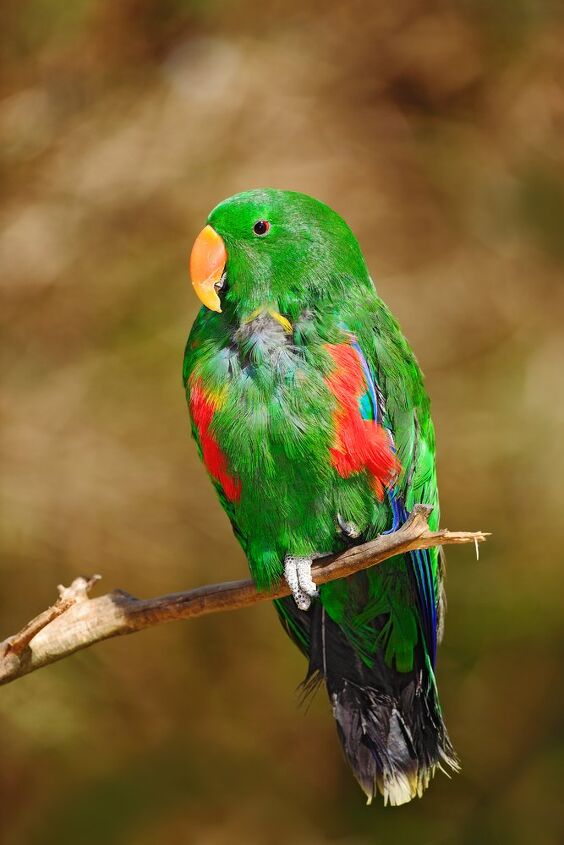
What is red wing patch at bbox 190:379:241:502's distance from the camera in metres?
2.50

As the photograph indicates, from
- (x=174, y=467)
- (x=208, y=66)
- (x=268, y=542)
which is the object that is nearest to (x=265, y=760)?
(x=174, y=467)

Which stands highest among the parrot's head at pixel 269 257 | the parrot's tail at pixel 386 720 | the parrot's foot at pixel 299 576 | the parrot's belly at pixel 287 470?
the parrot's head at pixel 269 257

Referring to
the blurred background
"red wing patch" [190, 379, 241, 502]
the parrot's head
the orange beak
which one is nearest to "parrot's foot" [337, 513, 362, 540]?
"red wing patch" [190, 379, 241, 502]

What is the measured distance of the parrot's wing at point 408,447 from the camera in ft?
8.28

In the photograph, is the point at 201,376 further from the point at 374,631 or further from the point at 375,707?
the point at 375,707

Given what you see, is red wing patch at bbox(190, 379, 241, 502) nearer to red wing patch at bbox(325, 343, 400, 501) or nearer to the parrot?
the parrot

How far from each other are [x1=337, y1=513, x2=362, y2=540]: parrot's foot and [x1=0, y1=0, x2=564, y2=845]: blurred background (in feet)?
7.37

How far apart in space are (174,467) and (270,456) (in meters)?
2.47

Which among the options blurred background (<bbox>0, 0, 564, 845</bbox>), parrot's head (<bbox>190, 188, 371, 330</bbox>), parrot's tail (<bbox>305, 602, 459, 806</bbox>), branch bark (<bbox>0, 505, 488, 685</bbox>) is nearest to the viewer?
branch bark (<bbox>0, 505, 488, 685</bbox>)

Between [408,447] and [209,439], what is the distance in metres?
0.51

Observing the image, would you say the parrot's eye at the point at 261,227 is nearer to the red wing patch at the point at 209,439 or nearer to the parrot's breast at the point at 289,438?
the parrot's breast at the point at 289,438

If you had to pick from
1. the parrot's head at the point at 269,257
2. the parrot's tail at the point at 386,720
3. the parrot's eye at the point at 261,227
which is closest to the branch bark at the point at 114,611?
the parrot's tail at the point at 386,720

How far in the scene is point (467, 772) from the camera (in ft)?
15.5

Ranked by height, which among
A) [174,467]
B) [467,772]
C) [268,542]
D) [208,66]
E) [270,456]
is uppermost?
[208,66]
